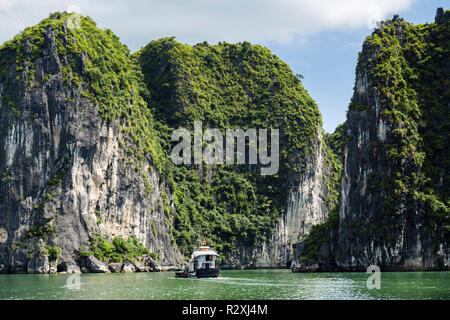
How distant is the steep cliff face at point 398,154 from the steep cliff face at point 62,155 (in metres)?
32.5

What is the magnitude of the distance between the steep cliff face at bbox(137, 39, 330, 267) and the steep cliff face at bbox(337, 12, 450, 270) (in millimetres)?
36952

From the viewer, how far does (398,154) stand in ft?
241

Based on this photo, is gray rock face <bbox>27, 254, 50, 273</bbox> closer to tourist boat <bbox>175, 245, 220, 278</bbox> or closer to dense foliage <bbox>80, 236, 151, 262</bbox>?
dense foliage <bbox>80, 236, 151, 262</bbox>

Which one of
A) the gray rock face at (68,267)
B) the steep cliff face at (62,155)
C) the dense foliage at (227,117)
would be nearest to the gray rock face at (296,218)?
the dense foliage at (227,117)

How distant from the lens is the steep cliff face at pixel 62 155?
248 feet

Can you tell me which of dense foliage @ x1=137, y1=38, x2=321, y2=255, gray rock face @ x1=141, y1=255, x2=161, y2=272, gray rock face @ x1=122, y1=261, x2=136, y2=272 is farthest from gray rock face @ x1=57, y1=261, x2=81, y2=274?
dense foliage @ x1=137, y1=38, x2=321, y2=255

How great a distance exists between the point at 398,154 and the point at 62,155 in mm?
44094

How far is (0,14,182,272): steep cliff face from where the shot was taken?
7562 centimetres

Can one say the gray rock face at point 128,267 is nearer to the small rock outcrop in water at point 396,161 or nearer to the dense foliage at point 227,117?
the dense foliage at point 227,117

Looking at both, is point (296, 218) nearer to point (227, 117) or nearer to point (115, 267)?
point (227, 117)

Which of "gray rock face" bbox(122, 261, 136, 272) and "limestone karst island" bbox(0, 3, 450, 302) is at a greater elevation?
"limestone karst island" bbox(0, 3, 450, 302)

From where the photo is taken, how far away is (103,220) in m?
82.1

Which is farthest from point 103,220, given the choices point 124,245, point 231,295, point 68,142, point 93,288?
point 231,295
